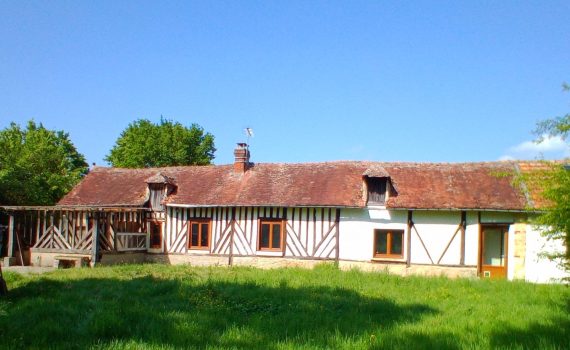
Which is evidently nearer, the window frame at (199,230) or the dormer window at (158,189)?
the window frame at (199,230)

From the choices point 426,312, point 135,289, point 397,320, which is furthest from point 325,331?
point 135,289

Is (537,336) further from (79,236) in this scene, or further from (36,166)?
(36,166)

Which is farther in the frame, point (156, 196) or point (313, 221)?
point (156, 196)

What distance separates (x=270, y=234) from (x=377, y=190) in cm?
470

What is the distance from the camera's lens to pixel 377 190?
21.8 metres

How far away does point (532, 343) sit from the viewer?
8.47m

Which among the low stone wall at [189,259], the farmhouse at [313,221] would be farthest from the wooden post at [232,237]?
the low stone wall at [189,259]

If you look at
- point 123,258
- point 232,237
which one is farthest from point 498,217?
point 123,258

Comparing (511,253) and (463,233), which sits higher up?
(463,233)

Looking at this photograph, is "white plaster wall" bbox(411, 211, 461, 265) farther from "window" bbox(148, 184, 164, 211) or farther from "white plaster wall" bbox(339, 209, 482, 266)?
"window" bbox(148, 184, 164, 211)

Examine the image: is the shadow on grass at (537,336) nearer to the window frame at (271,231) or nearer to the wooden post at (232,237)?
the window frame at (271,231)

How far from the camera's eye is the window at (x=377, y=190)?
21.7 meters

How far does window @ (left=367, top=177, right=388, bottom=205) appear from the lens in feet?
71.1

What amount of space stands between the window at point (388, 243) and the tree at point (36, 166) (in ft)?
56.9
